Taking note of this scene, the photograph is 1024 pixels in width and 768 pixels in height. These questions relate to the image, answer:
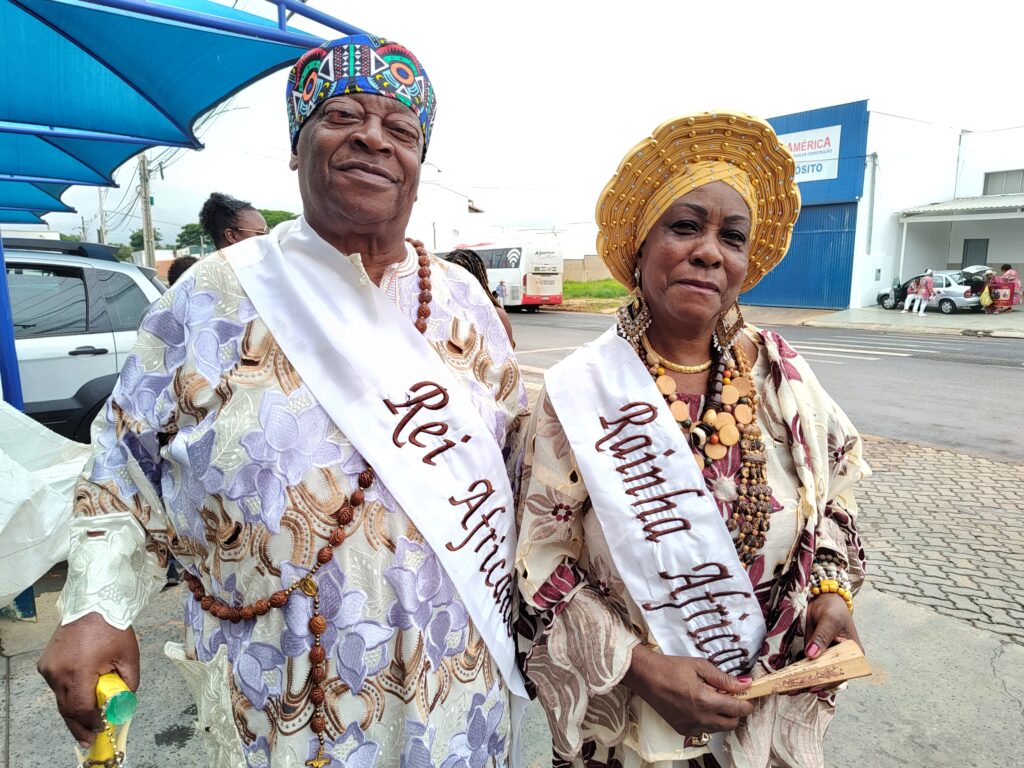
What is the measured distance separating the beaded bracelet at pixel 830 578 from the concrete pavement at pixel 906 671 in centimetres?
15

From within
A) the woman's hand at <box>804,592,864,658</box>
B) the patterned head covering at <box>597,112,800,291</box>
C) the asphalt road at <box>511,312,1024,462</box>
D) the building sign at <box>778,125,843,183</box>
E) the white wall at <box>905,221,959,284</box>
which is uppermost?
the building sign at <box>778,125,843,183</box>

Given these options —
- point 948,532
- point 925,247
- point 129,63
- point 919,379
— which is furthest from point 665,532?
point 925,247

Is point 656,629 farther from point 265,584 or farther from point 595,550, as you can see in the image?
point 265,584

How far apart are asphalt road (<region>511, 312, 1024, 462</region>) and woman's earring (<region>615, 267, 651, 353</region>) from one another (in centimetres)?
587

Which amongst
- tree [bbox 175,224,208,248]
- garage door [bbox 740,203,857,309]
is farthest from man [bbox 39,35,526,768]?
tree [bbox 175,224,208,248]

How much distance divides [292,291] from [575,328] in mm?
17073

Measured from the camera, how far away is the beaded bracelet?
1.33 metres

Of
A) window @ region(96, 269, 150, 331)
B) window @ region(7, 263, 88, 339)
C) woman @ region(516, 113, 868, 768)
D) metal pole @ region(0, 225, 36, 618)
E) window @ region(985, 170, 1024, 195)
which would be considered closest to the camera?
woman @ region(516, 113, 868, 768)

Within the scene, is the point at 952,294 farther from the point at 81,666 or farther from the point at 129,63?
the point at 81,666

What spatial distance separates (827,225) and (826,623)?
23.8m

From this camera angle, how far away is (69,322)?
15.1 feet

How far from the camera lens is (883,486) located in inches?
198

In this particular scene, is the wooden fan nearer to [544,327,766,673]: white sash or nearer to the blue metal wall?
[544,327,766,673]: white sash

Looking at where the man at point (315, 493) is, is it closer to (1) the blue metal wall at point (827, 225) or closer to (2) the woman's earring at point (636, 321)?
(2) the woman's earring at point (636, 321)
